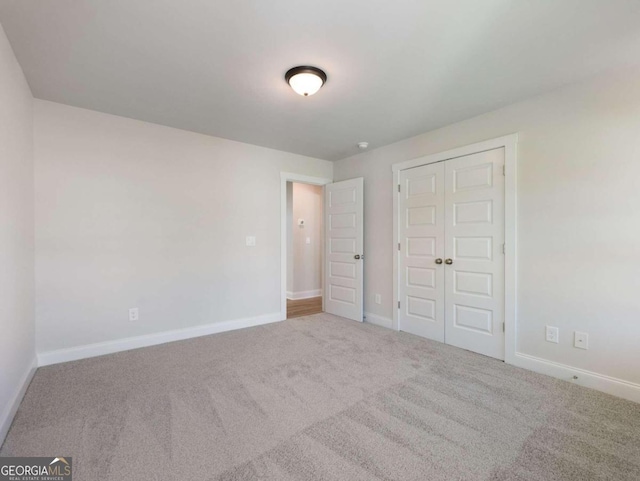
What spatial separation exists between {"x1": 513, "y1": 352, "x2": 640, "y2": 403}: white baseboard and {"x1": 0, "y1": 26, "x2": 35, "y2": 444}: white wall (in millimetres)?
3767

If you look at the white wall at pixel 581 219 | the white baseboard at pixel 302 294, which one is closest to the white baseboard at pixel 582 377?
the white wall at pixel 581 219

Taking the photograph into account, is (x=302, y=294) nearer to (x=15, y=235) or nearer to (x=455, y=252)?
(x=455, y=252)

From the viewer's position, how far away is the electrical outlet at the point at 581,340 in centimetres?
234

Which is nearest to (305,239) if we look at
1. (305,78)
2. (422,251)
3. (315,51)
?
(422,251)

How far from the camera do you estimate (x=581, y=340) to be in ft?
7.75

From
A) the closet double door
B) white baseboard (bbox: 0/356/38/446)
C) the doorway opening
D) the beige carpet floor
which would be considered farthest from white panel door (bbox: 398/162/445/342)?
white baseboard (bbox: 0/356/38/446)

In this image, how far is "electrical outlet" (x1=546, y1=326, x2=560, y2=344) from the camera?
2.49 meters

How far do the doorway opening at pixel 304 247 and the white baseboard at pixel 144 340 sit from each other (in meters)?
1.85

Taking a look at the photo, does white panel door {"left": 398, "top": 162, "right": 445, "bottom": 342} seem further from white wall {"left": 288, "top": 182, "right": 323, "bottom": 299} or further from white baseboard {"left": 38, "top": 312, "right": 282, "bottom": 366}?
white wall {"left": 288, "top": 182, "right": 323, "bottom": 299}

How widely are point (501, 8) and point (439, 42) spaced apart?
361 millimetres

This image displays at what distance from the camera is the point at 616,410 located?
2.00 meters

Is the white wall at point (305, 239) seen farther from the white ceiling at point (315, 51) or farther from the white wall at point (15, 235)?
the white wall at point (15, 235)

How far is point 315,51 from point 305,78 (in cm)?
22

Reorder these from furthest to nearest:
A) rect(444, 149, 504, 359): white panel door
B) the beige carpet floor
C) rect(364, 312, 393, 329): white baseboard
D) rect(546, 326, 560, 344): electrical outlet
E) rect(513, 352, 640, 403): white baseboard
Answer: rect(364, 312, 393, 329): white baseboard
rect(444, 149, 504, 359): white panel door
rect(546, 326, 560, 344): electrical outlet
rect(513, 352, 640, 403): white baseboard
the beige carpet floor
